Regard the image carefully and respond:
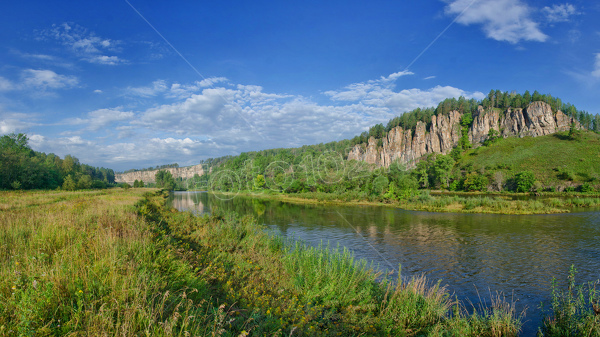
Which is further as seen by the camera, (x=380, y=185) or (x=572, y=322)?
(x=380, y=185)

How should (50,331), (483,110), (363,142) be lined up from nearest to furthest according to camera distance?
1. (50,331)
2. (483,110)
3. (363,142)

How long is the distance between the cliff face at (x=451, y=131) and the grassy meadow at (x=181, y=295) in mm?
114665

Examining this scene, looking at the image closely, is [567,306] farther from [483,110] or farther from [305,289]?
[483,110]

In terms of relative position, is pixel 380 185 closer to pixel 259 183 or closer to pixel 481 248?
pixel 481 248

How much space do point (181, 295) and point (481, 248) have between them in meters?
20.3

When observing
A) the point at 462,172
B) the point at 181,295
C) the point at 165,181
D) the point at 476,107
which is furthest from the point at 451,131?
the point at 181,295

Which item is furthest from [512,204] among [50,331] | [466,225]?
[50,331]

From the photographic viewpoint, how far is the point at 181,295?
4895mm

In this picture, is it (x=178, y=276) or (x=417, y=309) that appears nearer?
(x=178, y=276)

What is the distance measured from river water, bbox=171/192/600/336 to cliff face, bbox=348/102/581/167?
9291cm

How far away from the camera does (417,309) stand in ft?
27.3

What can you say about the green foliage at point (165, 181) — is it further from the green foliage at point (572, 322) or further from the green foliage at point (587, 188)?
the green foliage at point (587, 188)

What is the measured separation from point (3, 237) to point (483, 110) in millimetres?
180114

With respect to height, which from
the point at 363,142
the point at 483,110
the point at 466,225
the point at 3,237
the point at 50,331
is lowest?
the point at 466,225
